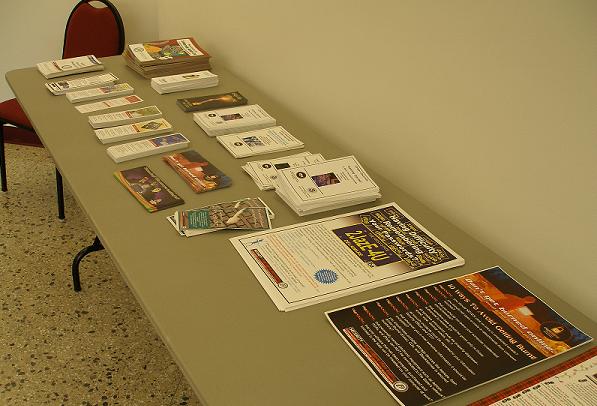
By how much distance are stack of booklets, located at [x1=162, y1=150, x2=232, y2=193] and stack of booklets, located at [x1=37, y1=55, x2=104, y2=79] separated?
2.55 feet

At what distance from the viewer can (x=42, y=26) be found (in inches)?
126

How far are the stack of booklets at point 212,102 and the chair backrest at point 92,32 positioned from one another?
3.33 feet

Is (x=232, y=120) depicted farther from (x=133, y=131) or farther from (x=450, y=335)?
(x=450, y=335)

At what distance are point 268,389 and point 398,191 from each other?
2.66ft

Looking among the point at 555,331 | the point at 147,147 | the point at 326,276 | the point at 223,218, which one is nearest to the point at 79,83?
the point at 147,147

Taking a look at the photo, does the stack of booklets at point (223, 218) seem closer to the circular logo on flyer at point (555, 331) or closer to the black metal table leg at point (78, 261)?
the circular logo on flyer at point (555, 331)

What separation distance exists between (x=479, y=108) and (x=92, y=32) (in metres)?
2.15

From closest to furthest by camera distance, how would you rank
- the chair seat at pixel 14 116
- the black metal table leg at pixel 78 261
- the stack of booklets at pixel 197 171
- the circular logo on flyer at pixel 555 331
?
the circular logo on flyer at pixel 555 331, the stack of booklets at pixel 197 171, the black metal table leg at pixel 78 261, the chair seat at pixel 14 116

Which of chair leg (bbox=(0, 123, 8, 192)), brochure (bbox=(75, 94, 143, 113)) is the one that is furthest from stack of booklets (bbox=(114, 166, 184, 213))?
chair leg (bbox=(0, 123, 8, 192))

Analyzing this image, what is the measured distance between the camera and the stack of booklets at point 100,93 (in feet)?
6.84

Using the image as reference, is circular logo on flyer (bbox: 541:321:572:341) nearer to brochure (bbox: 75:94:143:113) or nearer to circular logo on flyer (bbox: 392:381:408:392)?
circular logo on flyer (bbox: 392:381:408:392)

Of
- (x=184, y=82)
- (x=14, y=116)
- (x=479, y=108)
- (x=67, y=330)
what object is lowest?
(x=67, y=330)

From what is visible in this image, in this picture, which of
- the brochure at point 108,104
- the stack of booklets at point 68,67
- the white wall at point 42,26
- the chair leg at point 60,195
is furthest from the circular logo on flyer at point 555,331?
the white wall at point 42,26

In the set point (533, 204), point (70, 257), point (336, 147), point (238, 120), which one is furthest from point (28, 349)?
point (533, 204)
